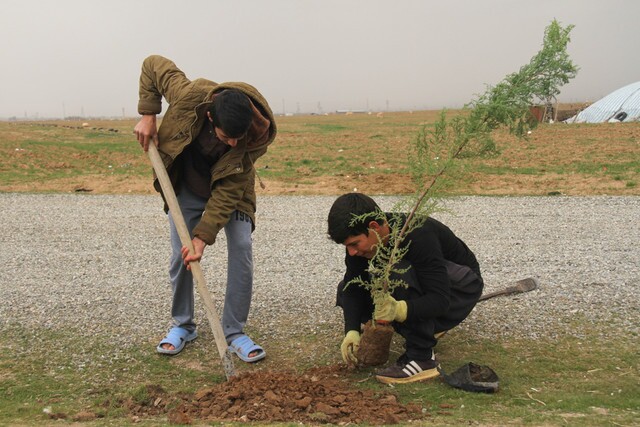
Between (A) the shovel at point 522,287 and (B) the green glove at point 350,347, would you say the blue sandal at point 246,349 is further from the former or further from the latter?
(A) the shovel at point 522,287

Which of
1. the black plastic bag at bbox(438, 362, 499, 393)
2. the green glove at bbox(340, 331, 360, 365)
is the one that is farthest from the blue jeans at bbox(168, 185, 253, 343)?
the black plastic bag at bbox(438, 362, 499, 393)

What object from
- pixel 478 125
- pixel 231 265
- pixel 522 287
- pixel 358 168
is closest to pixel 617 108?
pixel 358 168

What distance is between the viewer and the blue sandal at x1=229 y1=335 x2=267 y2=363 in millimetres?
4855

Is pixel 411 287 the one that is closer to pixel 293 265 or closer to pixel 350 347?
pixel 350 347

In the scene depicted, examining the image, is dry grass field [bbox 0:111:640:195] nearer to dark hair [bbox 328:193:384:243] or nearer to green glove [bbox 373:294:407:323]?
green glove [bbox 373:294:407:323]

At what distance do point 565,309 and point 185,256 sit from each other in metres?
3.73

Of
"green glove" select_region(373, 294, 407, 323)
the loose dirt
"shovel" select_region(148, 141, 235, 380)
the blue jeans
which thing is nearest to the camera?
the loose dirt

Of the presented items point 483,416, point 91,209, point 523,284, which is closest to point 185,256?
point 483,416

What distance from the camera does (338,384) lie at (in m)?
4.31

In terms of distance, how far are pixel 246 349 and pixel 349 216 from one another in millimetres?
1565

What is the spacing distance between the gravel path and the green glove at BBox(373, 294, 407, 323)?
133 centimetres

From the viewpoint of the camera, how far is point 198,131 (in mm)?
4539

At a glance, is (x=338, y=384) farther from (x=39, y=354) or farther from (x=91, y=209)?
(x=91, y=209)

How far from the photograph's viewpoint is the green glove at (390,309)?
4258 mm
